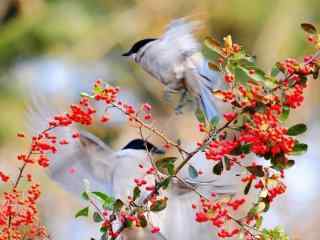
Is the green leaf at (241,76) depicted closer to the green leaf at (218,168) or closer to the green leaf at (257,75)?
the green leaf at (257,75)

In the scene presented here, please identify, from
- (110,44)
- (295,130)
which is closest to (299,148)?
(295,130)

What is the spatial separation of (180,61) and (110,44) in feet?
11.3

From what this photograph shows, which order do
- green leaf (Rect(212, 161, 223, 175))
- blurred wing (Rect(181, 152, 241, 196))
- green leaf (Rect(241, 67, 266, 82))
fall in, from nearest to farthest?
green leaf (Rect(241, 67, 266, 82)), green leaf (Rect(212, 161, 223, 175)), blurred wing (Rect(181, 152, 241, 196))

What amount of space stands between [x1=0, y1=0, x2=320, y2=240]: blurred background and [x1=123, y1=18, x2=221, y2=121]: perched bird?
7.64 ft

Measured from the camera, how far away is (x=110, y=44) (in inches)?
251

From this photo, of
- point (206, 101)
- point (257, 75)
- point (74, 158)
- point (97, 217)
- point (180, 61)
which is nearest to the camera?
point (257, 75)

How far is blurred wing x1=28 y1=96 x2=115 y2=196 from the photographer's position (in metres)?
2.75

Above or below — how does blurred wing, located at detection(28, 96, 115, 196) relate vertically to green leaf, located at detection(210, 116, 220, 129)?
Answer: above

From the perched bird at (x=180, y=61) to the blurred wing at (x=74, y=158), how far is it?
0.98 ft

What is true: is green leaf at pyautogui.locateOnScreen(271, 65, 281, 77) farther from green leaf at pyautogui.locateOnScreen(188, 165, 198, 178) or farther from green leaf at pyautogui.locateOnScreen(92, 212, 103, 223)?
green leaf at pyautogui.locateOnScreen(92, 212, 103, 223)

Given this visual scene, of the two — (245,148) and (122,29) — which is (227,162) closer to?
(245,148)

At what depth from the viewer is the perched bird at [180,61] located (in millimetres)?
2869

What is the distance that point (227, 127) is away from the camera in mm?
1855

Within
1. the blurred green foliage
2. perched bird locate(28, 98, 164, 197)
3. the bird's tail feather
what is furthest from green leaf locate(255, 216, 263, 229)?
the blurred green foliage
